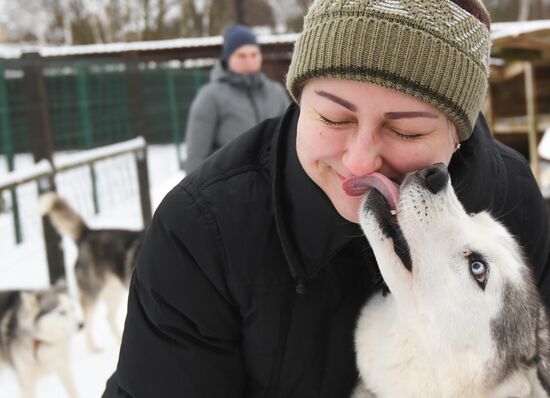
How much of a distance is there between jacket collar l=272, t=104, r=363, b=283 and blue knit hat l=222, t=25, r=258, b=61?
410 cm

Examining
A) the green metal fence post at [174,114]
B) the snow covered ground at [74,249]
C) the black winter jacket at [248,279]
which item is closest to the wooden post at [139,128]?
the snow covered ground at [74,249]

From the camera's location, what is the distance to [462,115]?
1445mm

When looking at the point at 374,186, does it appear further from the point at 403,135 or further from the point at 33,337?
the point at 33,337

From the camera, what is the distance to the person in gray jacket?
521cm

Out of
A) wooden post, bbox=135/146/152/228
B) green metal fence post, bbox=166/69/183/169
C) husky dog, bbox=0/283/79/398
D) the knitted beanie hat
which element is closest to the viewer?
the knitted beanie hat

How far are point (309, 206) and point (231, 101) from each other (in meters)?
3.81

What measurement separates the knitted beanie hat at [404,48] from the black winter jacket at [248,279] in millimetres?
288

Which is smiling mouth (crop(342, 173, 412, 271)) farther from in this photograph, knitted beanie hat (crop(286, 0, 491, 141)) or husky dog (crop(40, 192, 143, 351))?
husky dog (crop(40, 192, 143, 351))

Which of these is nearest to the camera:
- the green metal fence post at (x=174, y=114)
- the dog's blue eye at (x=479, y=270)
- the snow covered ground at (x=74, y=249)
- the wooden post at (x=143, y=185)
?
the dog's blue eye at (x=479, y=270)

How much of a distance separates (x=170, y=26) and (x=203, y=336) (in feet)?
75.3

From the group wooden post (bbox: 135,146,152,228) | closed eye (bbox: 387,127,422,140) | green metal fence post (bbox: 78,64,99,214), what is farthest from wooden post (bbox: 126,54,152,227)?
closed eye (bbox: 387,127,422,140)

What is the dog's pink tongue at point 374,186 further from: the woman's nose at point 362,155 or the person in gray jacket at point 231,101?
the person in gray jacket at point 231,101

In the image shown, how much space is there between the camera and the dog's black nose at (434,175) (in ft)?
4.67

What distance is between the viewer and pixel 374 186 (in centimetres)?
143
